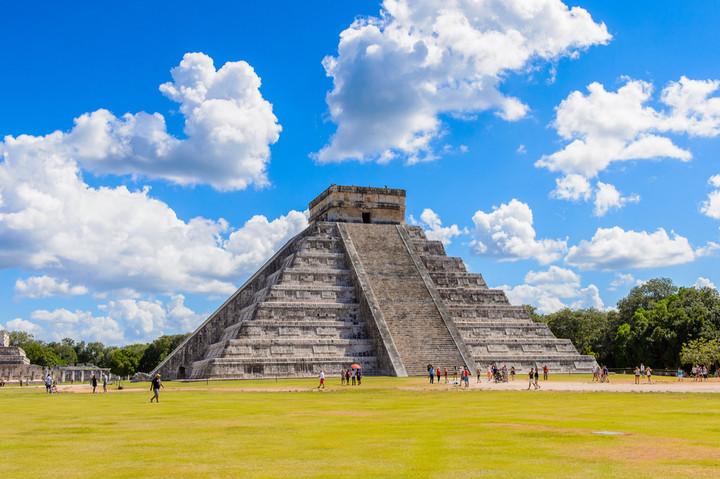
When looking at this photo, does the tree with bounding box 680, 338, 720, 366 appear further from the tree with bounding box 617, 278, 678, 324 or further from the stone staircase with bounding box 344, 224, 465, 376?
the tree with bounding box 617, 278, 678, 324

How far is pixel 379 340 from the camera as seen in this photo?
3400cm

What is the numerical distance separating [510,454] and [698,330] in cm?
3919

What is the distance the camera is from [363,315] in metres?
36.6

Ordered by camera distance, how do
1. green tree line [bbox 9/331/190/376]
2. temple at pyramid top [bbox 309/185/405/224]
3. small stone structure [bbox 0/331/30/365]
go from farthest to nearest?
green tree line [bbox 9/331/190/376] < small stone structure [bbox 0/331/30/365] < temple at pyramid top [bbox 309/185/405/224]

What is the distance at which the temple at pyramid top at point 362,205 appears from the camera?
44812 mm

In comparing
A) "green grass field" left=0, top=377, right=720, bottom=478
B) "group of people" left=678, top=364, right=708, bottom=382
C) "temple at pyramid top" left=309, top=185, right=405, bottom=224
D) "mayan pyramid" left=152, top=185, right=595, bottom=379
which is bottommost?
"group of people" left=678, top=364, right=708, bottom=382

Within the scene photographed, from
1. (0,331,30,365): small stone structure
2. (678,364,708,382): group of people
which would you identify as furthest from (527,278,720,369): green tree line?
(0,331,30,365): small stone structure

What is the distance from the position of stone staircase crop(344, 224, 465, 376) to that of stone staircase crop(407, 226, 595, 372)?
1.83m

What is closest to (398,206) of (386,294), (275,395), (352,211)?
(352,211)

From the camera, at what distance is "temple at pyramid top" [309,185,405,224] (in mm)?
44812

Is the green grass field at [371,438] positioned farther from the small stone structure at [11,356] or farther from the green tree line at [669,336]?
the small stone structure at [11,356]

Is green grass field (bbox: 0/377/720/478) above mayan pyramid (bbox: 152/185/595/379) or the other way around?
the other way around

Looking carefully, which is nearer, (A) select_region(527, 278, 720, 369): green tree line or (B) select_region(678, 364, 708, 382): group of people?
(B) select_region(678, 364, 708, 382): group of people

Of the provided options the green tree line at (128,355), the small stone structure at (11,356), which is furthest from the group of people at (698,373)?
the green tree line at (128,355)
